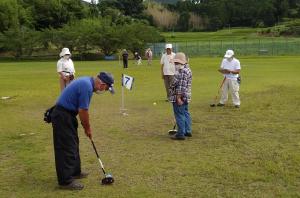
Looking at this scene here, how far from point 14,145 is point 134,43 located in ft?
196

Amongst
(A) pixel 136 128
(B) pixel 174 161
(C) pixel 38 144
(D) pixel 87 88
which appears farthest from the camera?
(A) pixel 136 128

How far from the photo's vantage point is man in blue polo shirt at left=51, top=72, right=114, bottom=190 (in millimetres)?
7855

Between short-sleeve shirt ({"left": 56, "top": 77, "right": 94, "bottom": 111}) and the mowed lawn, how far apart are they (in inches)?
51.3

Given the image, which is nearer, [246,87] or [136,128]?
[136,128]

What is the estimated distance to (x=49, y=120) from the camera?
323 inches

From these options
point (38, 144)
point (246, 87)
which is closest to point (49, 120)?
point (38, 144)

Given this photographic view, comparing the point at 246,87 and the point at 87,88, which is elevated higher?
the point at 87,88

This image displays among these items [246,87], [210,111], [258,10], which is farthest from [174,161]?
[258,10]

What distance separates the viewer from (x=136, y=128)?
44.0 ft

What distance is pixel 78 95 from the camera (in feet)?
25.9

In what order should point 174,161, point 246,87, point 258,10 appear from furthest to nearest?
point 258,10
point 246,87
point 174,161

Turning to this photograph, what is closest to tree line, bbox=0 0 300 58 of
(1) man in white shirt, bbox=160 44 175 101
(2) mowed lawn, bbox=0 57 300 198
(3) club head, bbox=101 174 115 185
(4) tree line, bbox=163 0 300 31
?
(4) tree line, bbox=163 0 300 31

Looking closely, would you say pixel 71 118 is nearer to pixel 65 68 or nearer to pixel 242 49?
pixel 65 68

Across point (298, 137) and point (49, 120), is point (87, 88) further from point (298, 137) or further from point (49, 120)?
point (298, 137)
